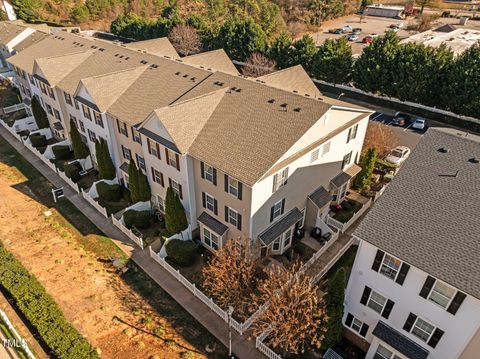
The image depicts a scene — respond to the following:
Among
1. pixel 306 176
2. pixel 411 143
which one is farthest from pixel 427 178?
pixel 411 143

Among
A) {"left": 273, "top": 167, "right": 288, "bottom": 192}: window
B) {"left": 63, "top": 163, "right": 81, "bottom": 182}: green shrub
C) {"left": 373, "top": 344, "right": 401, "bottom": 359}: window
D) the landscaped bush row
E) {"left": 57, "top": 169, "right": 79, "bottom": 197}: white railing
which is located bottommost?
{"left": 57, "top": 169, "right": 79, "bottom": 197}: white railing

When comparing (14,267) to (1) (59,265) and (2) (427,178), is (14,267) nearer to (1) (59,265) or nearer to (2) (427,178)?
(1) (59,265)

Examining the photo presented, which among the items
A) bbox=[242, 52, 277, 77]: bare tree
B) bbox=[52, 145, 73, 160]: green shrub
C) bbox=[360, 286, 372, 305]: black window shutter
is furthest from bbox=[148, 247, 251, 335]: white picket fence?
→ bbox=[242, 52, 277, 77]: bare tree

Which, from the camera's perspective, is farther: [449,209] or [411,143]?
[411,143]

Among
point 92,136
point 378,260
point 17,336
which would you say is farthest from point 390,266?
point 92,136

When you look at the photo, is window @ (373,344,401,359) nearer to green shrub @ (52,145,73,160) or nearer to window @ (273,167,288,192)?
window @ (273,167,288,192)

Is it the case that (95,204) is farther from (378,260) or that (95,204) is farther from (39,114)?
(378,260)

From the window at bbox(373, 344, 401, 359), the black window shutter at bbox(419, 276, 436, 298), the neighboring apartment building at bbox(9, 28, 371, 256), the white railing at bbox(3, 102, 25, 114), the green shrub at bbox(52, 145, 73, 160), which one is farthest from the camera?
the white railing at bbox(3, 102, 25, 114)
